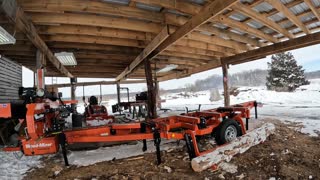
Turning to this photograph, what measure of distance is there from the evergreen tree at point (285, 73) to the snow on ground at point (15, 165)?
98.8ft

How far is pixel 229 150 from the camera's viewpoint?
498cm

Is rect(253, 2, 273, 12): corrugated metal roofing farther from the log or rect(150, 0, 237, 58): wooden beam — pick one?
the log

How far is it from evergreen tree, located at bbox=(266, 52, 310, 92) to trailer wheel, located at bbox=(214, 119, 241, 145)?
27471mm

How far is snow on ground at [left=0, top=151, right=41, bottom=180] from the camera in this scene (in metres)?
4.67

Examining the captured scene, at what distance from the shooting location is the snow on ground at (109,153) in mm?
5414

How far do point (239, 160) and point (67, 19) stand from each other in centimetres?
467

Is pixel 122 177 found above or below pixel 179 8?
below

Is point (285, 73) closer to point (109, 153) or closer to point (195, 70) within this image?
point (195, 70)

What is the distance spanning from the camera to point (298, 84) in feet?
102

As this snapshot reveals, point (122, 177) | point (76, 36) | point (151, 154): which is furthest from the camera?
point (76, 36)

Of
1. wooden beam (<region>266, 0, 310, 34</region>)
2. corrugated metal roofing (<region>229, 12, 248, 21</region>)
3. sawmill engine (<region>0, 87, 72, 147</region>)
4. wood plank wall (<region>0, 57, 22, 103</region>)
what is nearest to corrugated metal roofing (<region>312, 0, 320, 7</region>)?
wooden beam (<region>266, 0, 310, 34</region>)

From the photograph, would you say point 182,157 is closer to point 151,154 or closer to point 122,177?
point 151,154

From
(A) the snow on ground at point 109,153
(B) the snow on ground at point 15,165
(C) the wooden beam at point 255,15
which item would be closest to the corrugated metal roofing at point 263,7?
(C) the wooden beam at point 255,15

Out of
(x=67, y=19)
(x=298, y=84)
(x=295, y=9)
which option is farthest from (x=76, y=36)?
(x=298, y=84)
